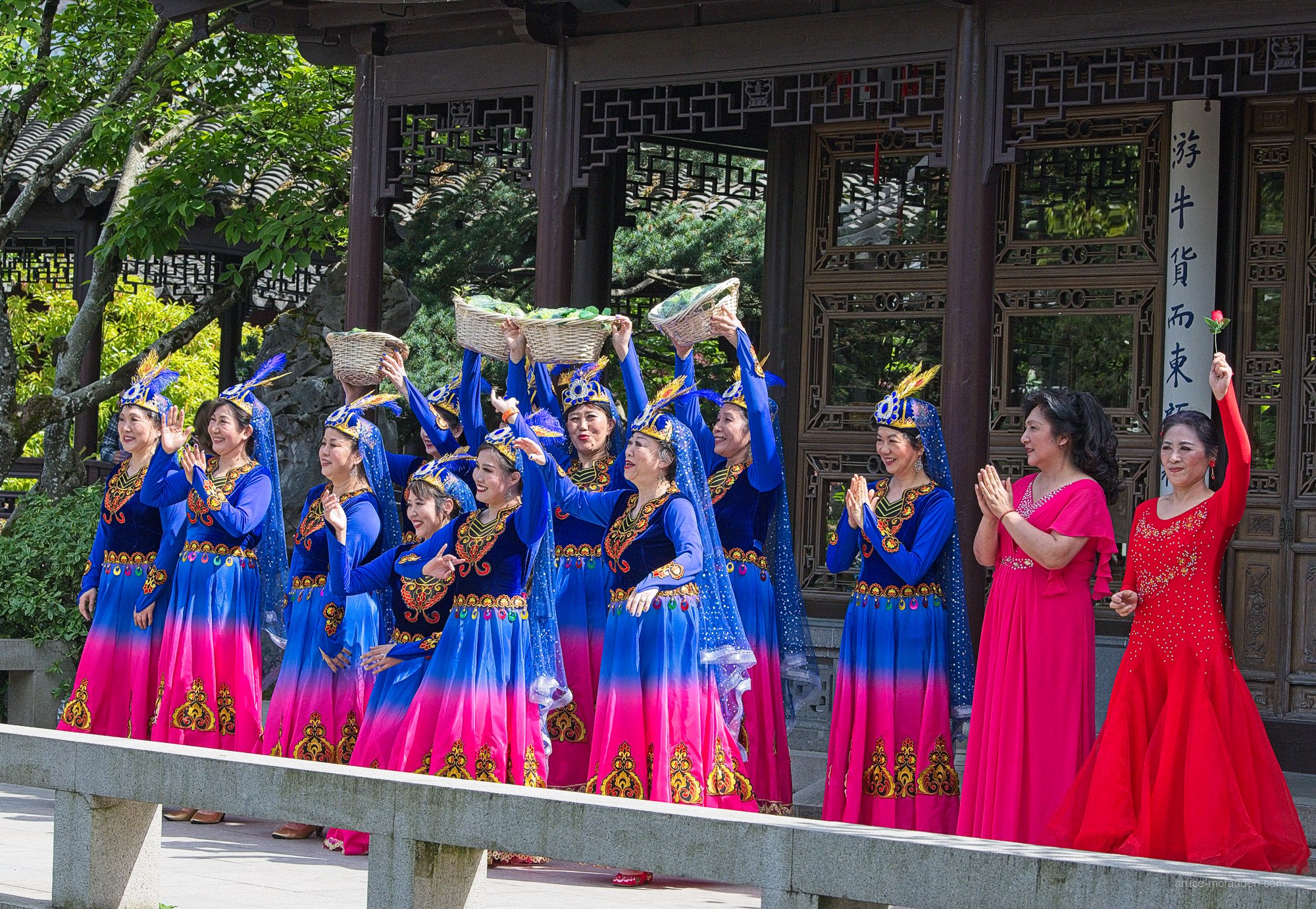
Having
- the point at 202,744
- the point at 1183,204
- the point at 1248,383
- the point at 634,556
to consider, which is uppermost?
the point at 1183,204

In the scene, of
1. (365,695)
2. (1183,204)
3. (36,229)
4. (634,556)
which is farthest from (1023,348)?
(36,229)

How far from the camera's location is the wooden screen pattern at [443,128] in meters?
8.18

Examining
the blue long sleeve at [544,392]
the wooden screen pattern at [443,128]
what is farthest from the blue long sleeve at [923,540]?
the wooden screen pattern at [443,128]

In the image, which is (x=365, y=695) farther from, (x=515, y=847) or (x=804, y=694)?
(x=515, y=847)

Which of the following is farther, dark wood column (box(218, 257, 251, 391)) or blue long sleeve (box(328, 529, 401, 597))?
dark wood column (box(218, 257, 251, 391))

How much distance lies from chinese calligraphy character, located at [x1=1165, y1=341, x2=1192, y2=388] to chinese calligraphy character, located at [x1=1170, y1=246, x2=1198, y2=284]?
0.28m

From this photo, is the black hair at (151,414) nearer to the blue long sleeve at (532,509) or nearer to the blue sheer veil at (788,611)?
the blue long sleeve at (532,509)

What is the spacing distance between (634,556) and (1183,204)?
3.17 m

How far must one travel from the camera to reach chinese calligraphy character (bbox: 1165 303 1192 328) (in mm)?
7461

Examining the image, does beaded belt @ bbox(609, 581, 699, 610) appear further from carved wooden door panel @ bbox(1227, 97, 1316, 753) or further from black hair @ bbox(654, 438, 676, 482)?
carved wooden door panel @ bbox(1227, 97, 1316, 753)

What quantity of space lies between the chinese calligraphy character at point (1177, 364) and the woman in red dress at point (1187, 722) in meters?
1.97

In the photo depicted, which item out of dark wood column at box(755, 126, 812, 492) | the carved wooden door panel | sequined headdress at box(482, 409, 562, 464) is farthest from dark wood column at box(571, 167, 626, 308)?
the carved wooden door panel

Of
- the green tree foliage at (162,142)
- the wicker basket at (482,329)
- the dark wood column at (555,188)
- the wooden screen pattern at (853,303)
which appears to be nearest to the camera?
the wicker basket at (482,329)

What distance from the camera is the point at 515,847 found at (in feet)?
15.1
